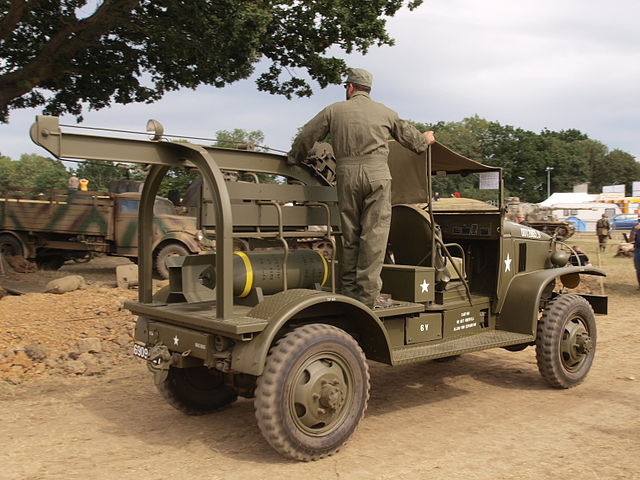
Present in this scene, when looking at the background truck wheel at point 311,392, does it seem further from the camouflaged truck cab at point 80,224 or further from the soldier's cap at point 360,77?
the camouflaged truck cab at point 80,224

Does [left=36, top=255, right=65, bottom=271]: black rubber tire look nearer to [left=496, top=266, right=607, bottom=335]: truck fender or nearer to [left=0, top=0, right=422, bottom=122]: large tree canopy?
[left=0, top=0, right=422, bottom=122]: large tree canopy

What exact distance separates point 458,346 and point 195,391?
Answer: 2253 mm

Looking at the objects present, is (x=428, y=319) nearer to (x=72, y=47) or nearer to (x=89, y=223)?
(x=72, y=47)

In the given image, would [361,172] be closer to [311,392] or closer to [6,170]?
[311,392]

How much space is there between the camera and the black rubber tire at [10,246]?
16.5 meters

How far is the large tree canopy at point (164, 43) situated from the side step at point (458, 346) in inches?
256

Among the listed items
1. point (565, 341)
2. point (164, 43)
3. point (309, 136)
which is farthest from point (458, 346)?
point (164, 43)

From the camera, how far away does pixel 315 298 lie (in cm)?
431

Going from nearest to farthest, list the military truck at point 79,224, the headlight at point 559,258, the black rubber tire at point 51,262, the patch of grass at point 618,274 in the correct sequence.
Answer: the headlight at point 559,258 < the patch of grass at point 618,274 < the military truck at point 79,224 < the black rubber tire at point 51,262

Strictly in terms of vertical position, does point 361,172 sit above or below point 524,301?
above

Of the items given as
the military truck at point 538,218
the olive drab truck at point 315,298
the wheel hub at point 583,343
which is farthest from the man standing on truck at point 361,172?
the military truck at point 538,218

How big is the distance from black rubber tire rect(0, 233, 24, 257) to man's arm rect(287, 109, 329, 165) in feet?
44.9

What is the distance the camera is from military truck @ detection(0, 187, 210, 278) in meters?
15.5

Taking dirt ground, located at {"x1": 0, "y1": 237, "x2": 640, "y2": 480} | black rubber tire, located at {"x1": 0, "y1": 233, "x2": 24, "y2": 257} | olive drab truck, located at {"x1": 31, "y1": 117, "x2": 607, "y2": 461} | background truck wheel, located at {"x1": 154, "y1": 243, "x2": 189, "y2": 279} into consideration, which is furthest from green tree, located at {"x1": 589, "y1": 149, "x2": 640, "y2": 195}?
olive drab truck, located at {"x1": 31, "y1": 117, "x2": 607, "y2": 461}
